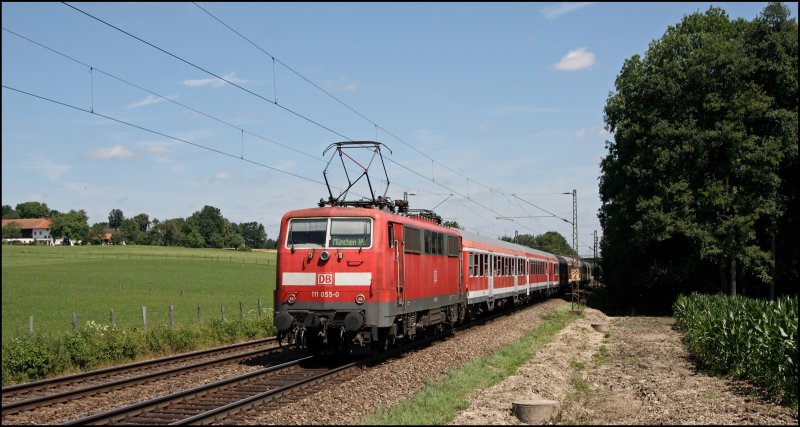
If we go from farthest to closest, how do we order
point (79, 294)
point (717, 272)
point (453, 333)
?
point (79, 294)
point (717, 272)
point (453, 333)

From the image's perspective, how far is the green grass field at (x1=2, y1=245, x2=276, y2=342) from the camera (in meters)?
37.0

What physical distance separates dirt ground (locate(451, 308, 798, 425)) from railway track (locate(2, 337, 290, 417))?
22.4ft

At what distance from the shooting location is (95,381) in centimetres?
1523

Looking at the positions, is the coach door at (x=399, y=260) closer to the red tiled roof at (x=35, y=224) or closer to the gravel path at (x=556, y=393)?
the gravel path at (x=556, y=393)

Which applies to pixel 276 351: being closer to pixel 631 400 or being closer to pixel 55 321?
pixel 631 400

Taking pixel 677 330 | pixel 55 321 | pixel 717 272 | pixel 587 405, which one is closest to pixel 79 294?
pixel 55 321

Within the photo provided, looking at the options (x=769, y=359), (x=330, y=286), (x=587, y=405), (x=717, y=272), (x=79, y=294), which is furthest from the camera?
(x=79, y=294)

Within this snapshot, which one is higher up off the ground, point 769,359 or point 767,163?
point 767,163

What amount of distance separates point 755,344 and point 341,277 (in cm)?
891

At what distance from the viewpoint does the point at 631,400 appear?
12.9m

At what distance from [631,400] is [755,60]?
106 feet

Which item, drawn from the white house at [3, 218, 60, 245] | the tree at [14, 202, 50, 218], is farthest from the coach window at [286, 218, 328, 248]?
the tree at [14, 202, 50, 218]

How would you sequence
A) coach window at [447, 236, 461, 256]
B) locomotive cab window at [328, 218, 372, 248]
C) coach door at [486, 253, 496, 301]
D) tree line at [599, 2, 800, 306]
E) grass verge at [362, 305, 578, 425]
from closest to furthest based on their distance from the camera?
1. grass verge at [362, 305, 578, 425]
2. locomotive cab window at [328, 218, 372, 248]
3. coach window at [447, 236, 461, 256]
4. coach door at [486, 253, 496, 301]
5. tree line at [599, 2, 800, 306]

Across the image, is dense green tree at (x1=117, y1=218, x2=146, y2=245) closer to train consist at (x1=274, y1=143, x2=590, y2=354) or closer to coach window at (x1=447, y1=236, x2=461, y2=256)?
coach window at (x1=447, y1=236, x2=461, y2=256)
